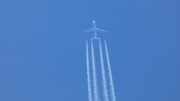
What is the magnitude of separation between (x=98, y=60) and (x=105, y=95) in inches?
77.1

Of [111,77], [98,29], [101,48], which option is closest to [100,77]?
[111,77]

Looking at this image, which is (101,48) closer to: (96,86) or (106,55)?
(106,55)

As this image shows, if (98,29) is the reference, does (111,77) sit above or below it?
below

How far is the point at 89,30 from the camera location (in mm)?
13719

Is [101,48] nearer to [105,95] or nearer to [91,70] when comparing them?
[91,70]

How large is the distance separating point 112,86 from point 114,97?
56cm

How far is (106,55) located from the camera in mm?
14188

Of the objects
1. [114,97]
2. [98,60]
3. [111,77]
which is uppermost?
[98,60]

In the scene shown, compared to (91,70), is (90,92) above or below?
below

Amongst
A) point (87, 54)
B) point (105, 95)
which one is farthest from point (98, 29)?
point (105, 95)

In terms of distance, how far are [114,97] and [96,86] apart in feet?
3.15

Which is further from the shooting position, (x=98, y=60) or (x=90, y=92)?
(x=98, y=60)

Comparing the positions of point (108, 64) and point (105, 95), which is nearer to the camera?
point (105, 95)

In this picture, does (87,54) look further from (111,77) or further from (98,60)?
(111,77)
